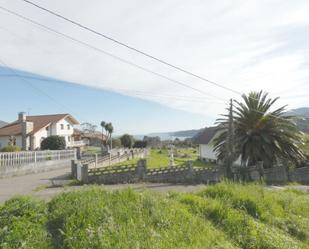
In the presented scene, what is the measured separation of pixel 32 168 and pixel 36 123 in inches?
1068

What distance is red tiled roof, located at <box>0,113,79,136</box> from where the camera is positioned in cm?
4466

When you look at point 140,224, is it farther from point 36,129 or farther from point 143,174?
point 36,129

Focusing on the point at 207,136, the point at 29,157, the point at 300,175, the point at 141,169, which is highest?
the point at 207,136

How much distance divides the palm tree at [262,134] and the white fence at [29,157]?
A: 1391cm

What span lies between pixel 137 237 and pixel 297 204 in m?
7.26

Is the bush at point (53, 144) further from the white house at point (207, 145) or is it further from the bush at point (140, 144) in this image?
the bush at point (140, 144)

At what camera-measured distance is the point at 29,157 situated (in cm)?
2284

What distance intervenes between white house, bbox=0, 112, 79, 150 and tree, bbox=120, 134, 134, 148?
15.8 metres

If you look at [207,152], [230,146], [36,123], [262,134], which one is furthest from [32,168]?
[36,123]

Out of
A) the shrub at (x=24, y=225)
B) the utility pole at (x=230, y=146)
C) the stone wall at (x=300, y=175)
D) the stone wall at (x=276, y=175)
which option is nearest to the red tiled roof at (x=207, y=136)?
the stone wall at (x=300, y=175)

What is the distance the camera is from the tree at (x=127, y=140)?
231ft

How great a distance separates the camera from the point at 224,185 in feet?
35.2

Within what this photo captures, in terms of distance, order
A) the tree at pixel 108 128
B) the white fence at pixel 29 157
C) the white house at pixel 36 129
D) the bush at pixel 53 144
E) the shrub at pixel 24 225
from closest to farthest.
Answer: the shrub at pixel 24 225 → the white fence at pixel 29 157 → the bush at pixel 53 144 → the white house at pixel 36 129 → the tree at pixel 108 128

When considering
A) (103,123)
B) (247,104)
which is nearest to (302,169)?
(247,104)
